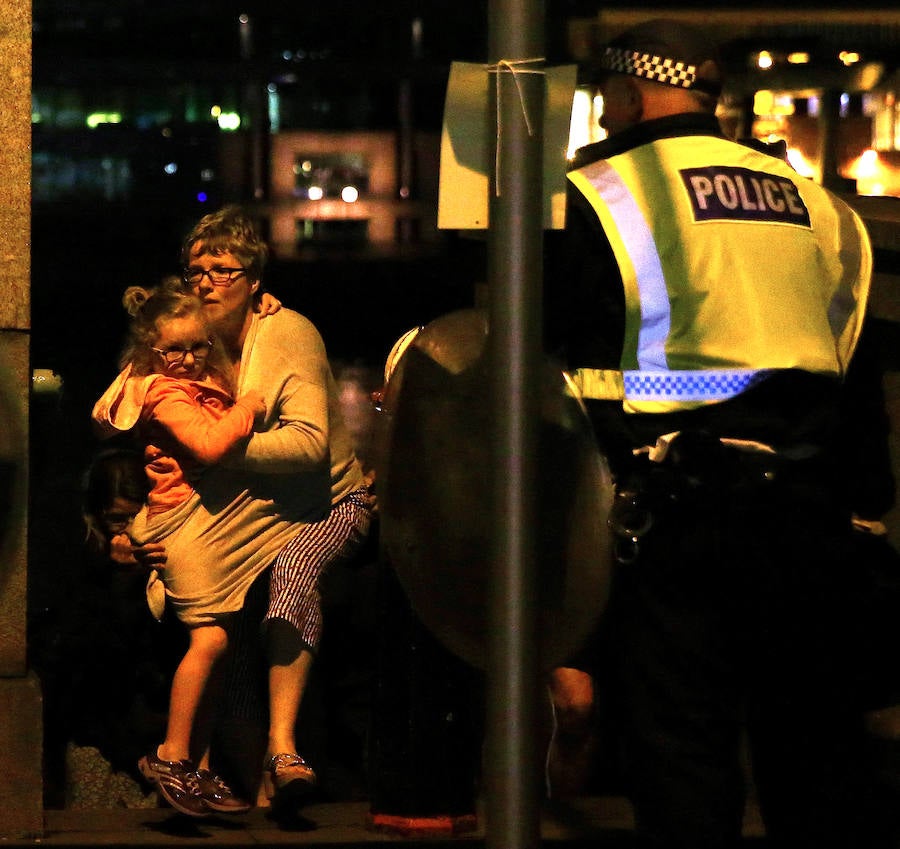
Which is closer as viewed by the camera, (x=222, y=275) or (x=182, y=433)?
(x=182, y=433)

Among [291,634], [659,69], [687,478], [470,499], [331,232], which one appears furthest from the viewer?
[331,232]

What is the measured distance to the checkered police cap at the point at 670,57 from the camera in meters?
4.24

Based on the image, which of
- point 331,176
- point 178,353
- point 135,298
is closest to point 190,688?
point 178,353

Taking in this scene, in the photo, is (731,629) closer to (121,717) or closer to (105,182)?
(121,717)

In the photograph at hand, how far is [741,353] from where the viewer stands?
4113mm

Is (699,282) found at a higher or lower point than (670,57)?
lower

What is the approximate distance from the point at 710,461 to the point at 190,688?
6.68 feet

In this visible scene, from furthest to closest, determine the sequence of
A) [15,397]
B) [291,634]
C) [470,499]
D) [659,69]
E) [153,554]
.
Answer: [153,554] → [291,634] → [15,397] → [659,69] → [470,499]

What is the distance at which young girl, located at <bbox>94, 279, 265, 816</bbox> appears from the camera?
5.52m

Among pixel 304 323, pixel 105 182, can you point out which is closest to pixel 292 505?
pixel 304 323

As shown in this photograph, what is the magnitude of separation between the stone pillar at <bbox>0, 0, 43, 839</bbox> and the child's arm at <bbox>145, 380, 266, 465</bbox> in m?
0.36

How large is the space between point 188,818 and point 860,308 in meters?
2.32

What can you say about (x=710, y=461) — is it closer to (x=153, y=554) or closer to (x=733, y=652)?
(x=733, y=652)

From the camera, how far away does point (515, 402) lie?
3416mm
